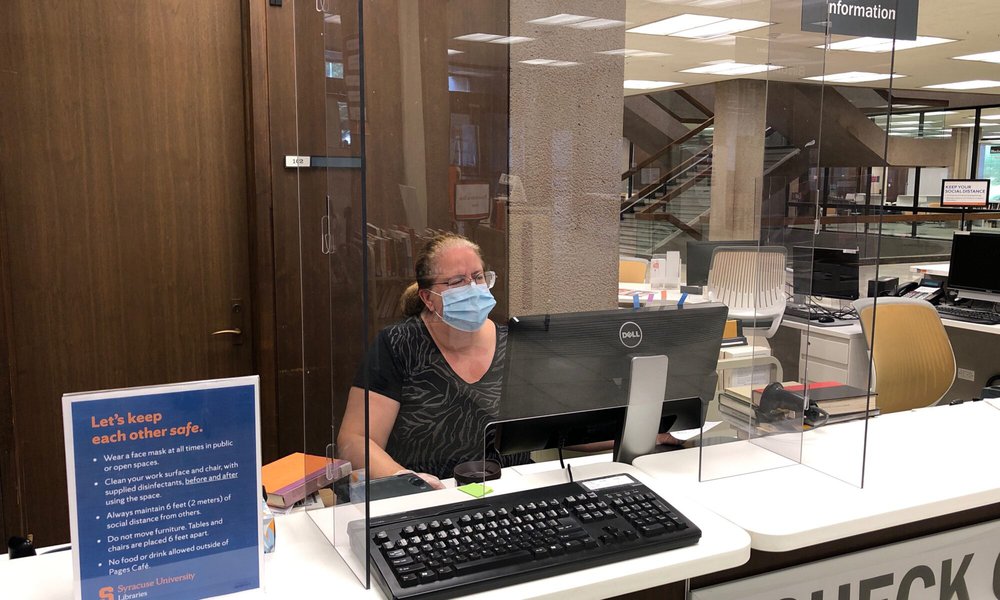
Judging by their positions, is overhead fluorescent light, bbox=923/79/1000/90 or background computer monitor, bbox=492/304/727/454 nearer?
background computer monitor, bbox=492/304/727/454

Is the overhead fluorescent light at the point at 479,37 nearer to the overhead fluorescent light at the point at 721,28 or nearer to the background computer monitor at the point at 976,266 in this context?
the overhead fluorescent light at the point at 721,28

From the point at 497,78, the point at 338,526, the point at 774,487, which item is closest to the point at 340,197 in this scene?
the point at 338,526

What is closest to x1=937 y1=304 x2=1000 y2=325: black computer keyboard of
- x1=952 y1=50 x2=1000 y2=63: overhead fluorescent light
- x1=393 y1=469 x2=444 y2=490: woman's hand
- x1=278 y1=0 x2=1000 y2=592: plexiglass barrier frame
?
x1=278 y1=0 x2=1000 y2=592: plexiglass barrier frame

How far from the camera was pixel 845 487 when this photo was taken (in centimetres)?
150

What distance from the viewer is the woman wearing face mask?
1578 millimetres

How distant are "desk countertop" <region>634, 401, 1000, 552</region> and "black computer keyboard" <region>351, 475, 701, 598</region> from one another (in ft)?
0.58

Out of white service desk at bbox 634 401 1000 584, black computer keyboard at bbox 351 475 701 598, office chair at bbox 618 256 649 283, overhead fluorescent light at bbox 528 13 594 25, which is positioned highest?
overhead fluorescent light at bbox 528 13 594 25

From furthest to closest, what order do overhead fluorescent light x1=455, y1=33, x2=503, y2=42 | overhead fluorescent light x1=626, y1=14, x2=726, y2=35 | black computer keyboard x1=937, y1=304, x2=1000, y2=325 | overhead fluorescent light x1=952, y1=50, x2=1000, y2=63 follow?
overhead fluorescent light x1=952, y1=50, x2=1000, y2=63 → black computer keyboard x1=937, y1=304, x2=1000, y2=325 → overhead fluorescent light x1=626, y1=14, x2=726, y2=35 → overhead fluorescent light x1=455, y1=33, x2=503, y2=42

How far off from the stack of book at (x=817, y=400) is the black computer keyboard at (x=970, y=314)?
9.41ft

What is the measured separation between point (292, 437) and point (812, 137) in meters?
1.97

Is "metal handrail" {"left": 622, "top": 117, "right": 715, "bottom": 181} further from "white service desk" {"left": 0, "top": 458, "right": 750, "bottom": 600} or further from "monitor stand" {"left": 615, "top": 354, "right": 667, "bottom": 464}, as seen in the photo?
"white service desk" {"left": 0, "top": 458, "right": 750, "bottom": 600}

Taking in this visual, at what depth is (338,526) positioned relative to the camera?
4.08 ft

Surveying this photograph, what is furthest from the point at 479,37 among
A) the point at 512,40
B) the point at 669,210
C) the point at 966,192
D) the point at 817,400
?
the point at 966,192

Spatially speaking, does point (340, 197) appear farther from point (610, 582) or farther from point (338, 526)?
point (610, 582)
